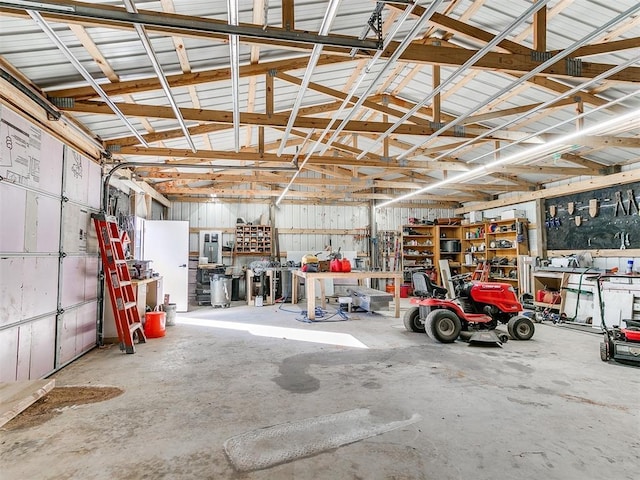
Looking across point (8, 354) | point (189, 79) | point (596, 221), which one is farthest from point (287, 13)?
point (596, 221)

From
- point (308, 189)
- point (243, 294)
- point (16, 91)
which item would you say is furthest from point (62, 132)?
point (308, 189)

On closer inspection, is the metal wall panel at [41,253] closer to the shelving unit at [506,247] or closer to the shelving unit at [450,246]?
the shelving unit at [506,247]

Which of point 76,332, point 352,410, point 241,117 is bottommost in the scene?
point 352,410

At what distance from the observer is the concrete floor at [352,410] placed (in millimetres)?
2121

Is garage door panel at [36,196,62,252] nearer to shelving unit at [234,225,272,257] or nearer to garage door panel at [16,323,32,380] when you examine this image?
garage door panel at [16,323,32,380]

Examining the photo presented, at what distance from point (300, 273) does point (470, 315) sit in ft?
11.2

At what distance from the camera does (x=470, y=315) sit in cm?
550

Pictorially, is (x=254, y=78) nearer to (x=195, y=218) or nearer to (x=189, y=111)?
(x=189, y=111)

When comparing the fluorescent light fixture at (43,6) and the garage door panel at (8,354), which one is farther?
the garage door panel at (8,354)

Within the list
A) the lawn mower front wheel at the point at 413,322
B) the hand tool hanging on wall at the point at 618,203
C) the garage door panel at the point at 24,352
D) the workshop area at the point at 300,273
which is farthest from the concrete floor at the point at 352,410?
the hand tool hanging on wall at the point at 618,203

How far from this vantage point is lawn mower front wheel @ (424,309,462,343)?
5.13m

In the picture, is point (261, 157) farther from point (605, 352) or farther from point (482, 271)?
point (482, 271)

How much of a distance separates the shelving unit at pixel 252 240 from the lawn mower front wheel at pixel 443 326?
6.84 metres

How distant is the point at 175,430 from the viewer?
2.56 m
